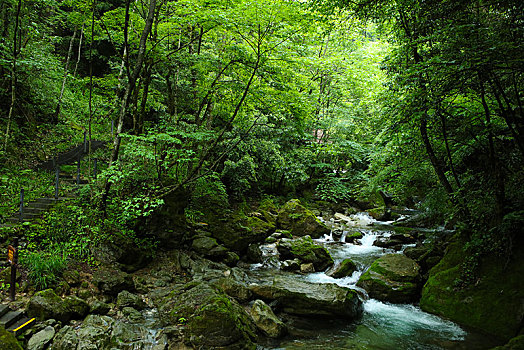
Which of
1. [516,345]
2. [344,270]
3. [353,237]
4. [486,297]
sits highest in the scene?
[486,297]

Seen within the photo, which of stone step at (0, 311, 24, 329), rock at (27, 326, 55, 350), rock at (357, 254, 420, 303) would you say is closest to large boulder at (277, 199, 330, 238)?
rock at (357, 254, 420, 303)

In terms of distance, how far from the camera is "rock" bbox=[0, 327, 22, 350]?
3535 mm

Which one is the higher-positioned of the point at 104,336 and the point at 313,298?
the point at 313,298

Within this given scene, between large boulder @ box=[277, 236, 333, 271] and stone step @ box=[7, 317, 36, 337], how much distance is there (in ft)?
24.5

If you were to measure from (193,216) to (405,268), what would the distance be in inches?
292

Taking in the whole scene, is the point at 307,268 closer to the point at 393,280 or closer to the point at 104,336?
the point at 393,280

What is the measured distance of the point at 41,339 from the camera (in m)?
Answer: 4.07

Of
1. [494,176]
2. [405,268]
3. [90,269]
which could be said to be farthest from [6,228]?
[494,176]

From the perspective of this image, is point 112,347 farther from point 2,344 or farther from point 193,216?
point 193,216

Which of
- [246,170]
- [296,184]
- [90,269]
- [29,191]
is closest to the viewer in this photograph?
[90,269]

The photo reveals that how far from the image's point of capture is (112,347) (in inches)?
171

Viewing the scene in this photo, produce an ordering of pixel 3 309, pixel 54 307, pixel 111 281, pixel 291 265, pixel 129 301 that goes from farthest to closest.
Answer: pixel 291 265 < pixel 111 281 < pixel 129 301 < pixel 54 307 < pixel 3 309

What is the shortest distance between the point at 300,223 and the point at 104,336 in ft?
32.1

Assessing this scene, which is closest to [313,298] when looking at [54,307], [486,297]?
[486,297]
